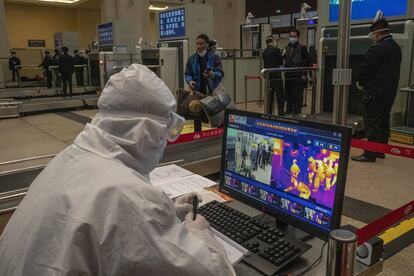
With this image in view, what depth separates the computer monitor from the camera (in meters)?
1.10

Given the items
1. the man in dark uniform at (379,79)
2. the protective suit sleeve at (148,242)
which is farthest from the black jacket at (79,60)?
the protective suit sleeve at (148,242)

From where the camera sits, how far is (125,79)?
3.22ft

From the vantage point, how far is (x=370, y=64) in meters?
4.30

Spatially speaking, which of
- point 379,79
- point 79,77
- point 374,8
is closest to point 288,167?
point 379,79

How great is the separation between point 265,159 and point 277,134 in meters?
0.10

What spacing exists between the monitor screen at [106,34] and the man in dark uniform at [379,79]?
7932mm

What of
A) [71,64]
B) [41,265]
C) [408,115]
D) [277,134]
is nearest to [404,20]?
[408,115]

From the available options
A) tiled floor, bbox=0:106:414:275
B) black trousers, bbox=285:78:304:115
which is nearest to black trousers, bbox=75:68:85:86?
tiled floor, bbox=0:106:414:275

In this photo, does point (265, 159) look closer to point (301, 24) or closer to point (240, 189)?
point (240, 189)

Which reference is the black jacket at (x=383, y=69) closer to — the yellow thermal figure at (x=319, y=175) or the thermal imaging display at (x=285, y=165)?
the thermal imaging display at (x=285, y=165)

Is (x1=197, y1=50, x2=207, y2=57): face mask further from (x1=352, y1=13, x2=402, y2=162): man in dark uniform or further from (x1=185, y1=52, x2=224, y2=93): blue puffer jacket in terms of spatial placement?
(x1=352, y1=13, x2=402, y2=162): man in dark uniform

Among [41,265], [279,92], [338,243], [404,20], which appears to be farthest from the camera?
[279,92]

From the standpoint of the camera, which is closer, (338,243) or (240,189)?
(338,243)

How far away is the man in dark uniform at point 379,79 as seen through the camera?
4227 mm
